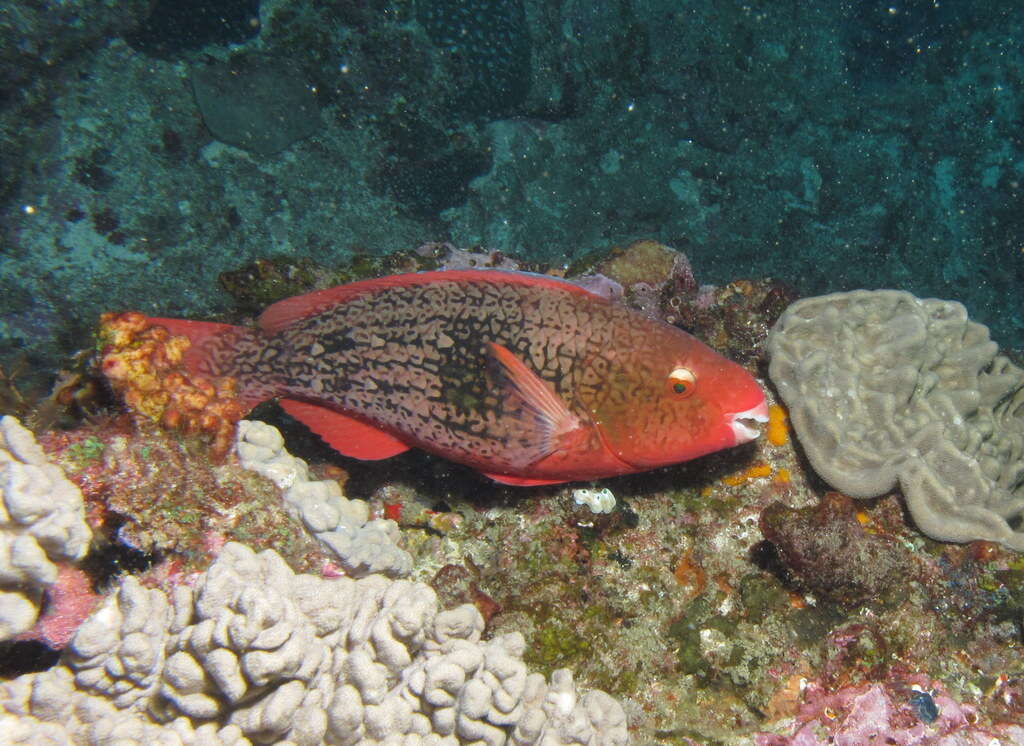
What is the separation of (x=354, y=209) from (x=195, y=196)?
8.02 feet

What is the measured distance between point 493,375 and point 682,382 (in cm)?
112

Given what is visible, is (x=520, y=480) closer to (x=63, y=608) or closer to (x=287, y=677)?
(x=287, y=677)

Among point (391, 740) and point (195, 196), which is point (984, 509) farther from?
point (195, 196)

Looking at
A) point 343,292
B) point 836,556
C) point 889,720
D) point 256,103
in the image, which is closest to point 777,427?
point 836,556

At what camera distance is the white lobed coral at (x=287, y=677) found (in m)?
2.23

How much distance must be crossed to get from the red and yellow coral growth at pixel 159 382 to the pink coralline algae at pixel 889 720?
3.46 metres

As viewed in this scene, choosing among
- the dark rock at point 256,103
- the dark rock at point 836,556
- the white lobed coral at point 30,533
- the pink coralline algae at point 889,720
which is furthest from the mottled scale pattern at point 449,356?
the dark rock at point 256,103

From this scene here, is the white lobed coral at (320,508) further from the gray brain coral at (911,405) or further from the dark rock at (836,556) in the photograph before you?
the gray brain coral at (911,405)

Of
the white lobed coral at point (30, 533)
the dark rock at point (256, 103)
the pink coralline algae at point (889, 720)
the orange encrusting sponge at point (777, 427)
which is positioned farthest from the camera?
the dark rock at point (256, 103)

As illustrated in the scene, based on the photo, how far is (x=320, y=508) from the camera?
3176 millimetres

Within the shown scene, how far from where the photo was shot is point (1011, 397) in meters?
4.66

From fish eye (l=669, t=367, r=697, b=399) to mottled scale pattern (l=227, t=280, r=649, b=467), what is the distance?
0.25 m

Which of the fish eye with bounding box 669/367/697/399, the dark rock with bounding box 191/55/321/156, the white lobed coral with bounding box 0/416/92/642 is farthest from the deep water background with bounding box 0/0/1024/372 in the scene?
the white lobed coral with bounding box 0/416/92/642

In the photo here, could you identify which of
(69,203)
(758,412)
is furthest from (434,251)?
(69,203)
